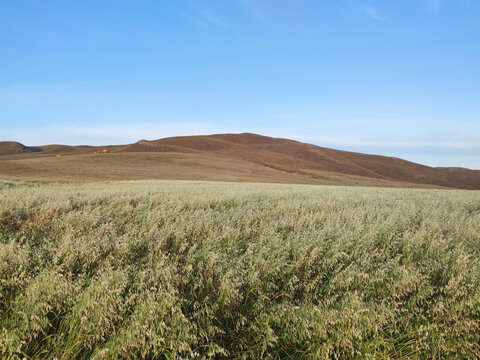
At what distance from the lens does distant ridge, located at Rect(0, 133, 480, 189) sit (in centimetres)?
3972

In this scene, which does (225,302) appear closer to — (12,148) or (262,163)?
(262,163)

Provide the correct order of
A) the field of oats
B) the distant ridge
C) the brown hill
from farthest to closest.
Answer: the brown hill, the distant ridge, the field of oats

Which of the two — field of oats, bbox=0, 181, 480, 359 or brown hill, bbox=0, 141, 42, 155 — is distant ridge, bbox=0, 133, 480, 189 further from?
field of oats, bbox=0, 181, 480, 359

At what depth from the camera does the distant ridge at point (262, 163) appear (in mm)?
39719

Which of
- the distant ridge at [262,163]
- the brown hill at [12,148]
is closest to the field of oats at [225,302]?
the distant ridge at [262,163]

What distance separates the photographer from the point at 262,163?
198ft

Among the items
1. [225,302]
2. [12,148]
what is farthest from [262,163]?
[12,148]

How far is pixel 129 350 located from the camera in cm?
234

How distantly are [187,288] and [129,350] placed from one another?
86cm

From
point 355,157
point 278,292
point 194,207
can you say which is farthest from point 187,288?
point 355,157

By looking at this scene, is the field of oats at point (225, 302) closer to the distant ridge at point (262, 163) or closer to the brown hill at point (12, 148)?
the distant ridge at point (262, 163)

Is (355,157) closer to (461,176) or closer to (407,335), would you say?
(461,176)

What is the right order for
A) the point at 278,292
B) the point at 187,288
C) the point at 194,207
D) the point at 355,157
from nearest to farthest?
the point at 187,288
the point at 278,292
the point at 194,207
the point at 355,157

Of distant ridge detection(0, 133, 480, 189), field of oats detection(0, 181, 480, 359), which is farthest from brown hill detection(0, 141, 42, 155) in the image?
field of oats detection(0, 181, 480, 359)
